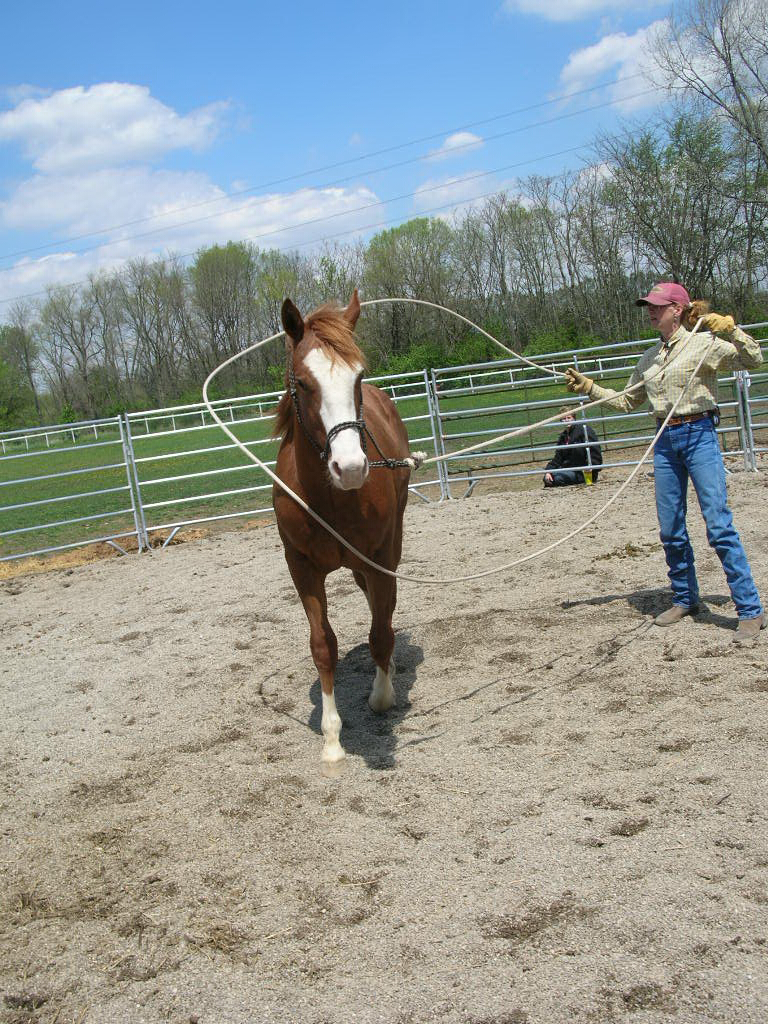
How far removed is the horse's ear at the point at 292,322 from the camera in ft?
10.4

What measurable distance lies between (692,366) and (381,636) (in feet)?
7.35

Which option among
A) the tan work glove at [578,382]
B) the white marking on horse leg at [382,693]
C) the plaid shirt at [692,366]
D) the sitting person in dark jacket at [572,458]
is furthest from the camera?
the sitting person in dark jacket at [572,458]

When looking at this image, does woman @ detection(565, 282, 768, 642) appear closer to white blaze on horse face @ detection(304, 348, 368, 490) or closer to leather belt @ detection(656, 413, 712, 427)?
leather belt @ detection(656, 413, 712, 427)

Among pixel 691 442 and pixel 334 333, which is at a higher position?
pixel 334 333

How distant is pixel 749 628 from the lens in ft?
13.5

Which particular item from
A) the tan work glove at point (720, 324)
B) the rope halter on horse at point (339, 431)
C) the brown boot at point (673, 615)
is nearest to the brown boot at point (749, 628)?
the brown boot at point (673, 615)

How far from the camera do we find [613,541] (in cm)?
678

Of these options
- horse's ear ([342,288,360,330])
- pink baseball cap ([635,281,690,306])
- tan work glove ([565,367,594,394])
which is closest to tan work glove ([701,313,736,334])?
pink baseball cap ([635,281,690,306])

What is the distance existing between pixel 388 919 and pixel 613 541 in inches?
195

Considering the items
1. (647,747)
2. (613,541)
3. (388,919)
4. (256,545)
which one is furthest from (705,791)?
(256,545)

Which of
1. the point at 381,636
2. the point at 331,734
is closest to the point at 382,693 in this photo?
the point at 381,636

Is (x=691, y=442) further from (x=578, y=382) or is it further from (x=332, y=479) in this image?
(x=332, y=479)

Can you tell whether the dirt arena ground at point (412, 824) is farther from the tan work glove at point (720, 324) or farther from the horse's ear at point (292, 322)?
the horse's ear at point (292, 322)

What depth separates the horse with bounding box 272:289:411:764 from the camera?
3.00 m
